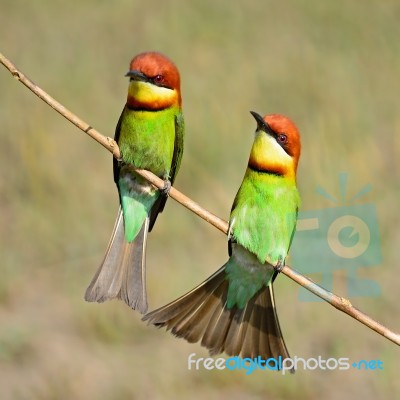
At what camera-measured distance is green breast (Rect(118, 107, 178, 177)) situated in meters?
3.14

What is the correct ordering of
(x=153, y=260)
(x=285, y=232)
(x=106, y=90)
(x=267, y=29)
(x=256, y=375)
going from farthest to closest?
1. (x=267, y=29)
2. (x=106, y=90)
3. (x=153, y=260)
4. (x=256, y=375)
5. (x=285, y=232)

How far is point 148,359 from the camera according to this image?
16.4 feet

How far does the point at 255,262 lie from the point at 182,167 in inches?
100

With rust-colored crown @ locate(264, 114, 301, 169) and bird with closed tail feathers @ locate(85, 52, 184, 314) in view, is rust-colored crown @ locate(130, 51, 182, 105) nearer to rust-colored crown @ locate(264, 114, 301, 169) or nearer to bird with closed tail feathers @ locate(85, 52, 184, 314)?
bird with closed tail feathers @ locate(85, 52, 184, 314)

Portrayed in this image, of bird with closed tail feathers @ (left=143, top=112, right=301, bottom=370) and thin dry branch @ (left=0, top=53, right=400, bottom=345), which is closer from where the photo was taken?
thin dry branch @ (left=0, top=53, right=400, bottom=345)

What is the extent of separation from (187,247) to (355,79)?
1630mm

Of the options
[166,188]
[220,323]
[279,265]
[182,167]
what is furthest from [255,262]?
[182,167]

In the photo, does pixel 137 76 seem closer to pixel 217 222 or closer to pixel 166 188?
pixel 166 188

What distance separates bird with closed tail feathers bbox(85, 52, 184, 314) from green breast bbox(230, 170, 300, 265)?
0.93 ft

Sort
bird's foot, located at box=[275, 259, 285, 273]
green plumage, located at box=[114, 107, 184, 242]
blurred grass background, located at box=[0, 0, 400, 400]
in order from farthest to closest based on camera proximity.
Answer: blurred grass background, located at box=[0, 0, 400, 400]
green plumage, located at box=[114, 107, 184, 242]
bird's foot, located at box=[275, 259, 285, 273]

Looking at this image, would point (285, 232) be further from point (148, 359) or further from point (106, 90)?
point (106, 90)

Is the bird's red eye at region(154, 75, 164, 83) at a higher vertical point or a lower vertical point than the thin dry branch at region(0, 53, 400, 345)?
higher

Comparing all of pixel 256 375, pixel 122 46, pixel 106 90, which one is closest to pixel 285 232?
pixel 256 375

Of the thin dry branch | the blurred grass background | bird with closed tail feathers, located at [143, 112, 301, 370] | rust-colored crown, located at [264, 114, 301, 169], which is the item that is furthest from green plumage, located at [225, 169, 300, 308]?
the blurred grass background
